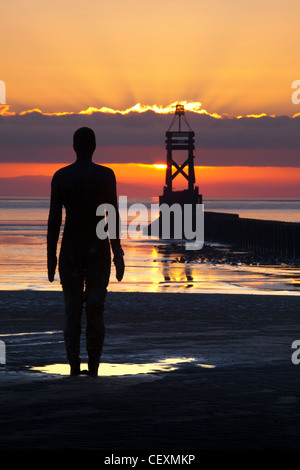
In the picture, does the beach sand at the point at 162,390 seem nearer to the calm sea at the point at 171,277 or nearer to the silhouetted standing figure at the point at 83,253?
the silhouetted standing figure at the point at 83,253

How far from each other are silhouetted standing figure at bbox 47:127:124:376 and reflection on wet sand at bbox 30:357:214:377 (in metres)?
0.27

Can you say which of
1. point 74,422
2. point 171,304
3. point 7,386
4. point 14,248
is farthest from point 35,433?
point 14,248

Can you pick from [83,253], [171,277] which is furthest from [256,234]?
[83,253]

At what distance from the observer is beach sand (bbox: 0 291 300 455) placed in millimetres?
5574

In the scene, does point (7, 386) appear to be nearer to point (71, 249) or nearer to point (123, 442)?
point (71, 249)

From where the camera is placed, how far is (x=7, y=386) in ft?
23.9

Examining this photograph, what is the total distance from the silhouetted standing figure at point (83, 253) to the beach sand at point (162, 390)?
0.38 m

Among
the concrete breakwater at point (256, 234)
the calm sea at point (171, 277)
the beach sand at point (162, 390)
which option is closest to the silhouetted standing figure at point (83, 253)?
the beach sand at point (162, 390)

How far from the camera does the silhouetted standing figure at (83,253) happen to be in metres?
7.99

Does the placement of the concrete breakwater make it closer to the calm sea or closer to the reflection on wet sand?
the calm sea

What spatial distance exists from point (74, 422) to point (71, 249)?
236cm

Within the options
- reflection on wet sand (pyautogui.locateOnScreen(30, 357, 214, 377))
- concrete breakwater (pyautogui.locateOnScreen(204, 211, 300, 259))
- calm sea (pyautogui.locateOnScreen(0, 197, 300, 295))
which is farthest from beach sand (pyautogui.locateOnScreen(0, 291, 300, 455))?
concrete breakwater (pyautogui.locateOnScreen(204, 211, 300, 259))

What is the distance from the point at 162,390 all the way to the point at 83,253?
1.51 meters
